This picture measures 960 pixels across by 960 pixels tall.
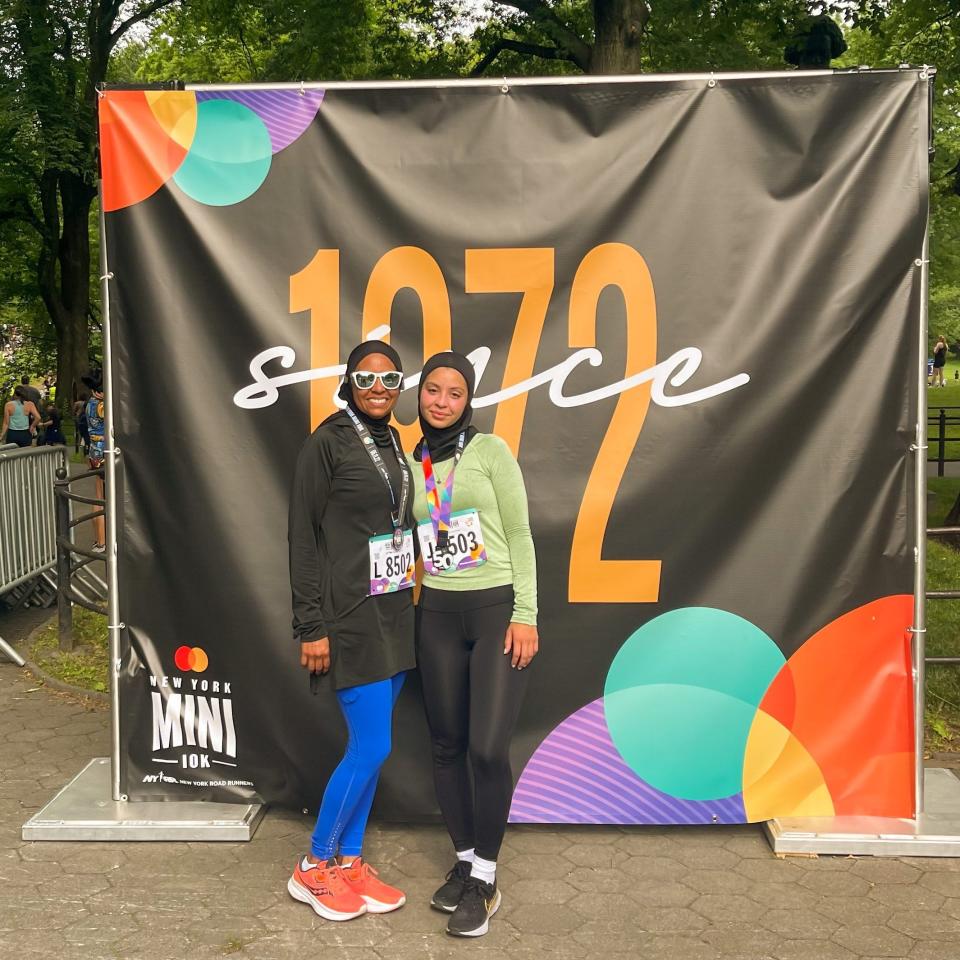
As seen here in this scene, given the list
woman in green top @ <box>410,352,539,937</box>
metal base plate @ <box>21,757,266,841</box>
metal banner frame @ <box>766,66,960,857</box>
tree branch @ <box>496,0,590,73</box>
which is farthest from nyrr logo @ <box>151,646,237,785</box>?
tree branch @ <box>496,0,590,73</box>

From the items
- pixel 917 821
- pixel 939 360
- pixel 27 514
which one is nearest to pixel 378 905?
pixel 917 821

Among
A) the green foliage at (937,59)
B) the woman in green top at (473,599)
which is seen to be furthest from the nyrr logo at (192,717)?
the green foliage at (937,59)

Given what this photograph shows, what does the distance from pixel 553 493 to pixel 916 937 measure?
201 centimetres

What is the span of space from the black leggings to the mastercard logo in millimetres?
1125

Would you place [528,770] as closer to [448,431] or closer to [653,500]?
[653,500]

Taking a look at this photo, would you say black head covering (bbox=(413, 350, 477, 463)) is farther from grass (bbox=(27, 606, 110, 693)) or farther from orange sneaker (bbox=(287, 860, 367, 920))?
grass (bbox=(27, 606, 110, 693))

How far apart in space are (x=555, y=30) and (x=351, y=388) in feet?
31.0

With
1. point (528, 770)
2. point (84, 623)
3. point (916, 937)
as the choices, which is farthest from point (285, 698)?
point (84, 623)

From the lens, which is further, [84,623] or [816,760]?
[84,623]

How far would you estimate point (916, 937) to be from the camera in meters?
3.78

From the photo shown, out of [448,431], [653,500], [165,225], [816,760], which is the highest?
[165,225]

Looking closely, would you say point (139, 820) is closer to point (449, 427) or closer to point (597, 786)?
point (597, 786)

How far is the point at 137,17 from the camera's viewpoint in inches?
820

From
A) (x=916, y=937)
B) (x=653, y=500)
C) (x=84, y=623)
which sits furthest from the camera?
(x=84, y=623)
